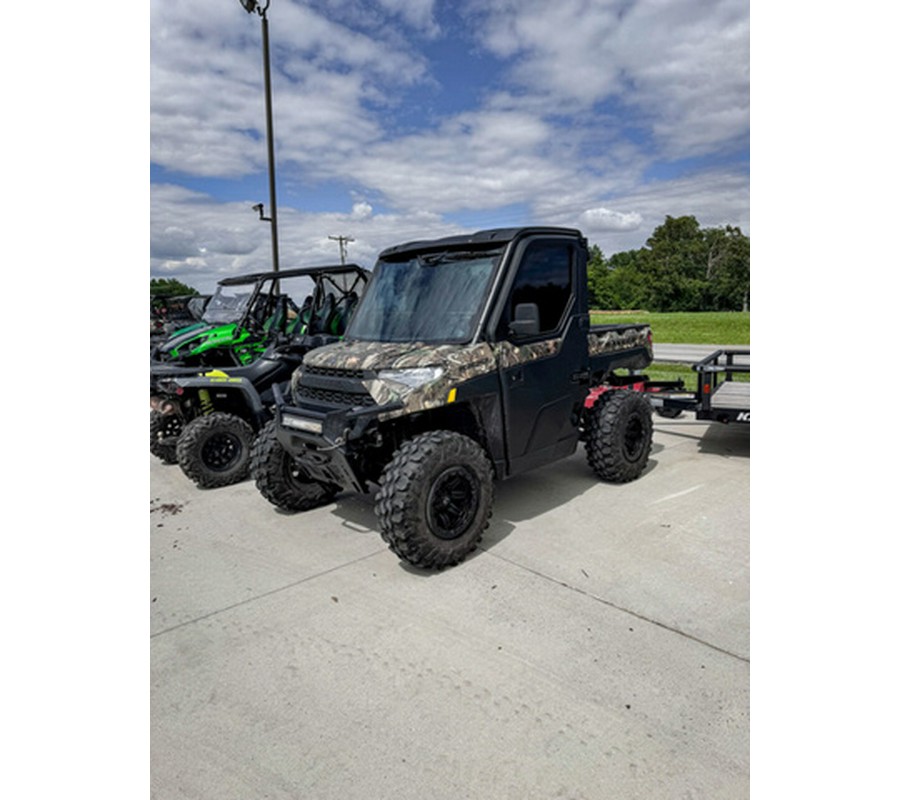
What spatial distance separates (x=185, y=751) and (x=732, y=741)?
2081 millimetres

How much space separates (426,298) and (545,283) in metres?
0.91

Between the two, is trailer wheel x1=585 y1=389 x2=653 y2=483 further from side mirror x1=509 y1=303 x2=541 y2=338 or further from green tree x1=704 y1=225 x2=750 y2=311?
green tree x1=704 y1=225 x2=750 y2=311

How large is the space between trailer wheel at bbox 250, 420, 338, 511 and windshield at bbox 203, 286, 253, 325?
3403 millimetres

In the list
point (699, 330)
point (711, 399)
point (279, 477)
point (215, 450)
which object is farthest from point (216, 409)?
point (699, 330)

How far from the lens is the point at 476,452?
3.92m

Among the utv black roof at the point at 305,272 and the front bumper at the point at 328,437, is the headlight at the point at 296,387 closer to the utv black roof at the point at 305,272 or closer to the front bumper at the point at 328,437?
the front bumper at the point at 328,437

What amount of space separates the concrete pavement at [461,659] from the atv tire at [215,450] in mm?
949

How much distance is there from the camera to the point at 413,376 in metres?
3.86

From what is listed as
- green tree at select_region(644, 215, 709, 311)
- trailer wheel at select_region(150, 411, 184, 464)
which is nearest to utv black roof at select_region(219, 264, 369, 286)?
trailer wheel at select_region(150, 411, 184, 464)

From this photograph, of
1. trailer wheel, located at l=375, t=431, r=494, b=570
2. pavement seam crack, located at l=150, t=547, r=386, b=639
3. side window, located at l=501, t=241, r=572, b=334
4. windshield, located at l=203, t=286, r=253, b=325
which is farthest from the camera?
windshield, located at l=203, t=286, r=253, b=325

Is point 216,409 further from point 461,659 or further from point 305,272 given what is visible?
point 461,659

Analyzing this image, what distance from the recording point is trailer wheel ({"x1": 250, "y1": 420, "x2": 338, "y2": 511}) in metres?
4.70

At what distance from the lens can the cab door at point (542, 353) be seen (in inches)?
167

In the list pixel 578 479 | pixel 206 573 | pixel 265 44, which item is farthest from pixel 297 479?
pixel 265 44
